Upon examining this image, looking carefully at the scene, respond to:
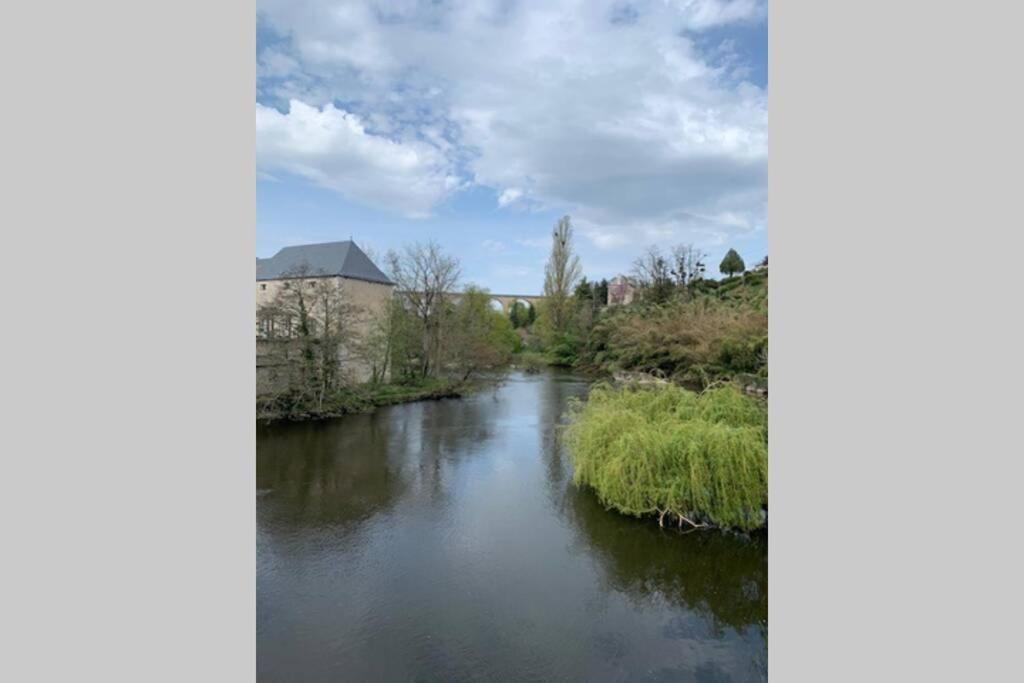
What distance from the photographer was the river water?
4.58 metres

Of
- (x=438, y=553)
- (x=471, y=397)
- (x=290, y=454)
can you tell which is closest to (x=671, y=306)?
(x=471, y=397)

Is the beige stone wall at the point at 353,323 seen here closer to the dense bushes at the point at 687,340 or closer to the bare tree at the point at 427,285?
the bare tree at the point at 427,285

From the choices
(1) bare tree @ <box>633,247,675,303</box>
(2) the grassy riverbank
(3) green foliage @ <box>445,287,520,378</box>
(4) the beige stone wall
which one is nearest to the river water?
(2) the grassy riverbank

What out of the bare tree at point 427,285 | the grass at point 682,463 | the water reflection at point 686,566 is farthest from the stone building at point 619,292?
the water reflection at point 686,566

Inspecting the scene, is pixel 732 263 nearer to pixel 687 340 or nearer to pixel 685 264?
pixel 685 264

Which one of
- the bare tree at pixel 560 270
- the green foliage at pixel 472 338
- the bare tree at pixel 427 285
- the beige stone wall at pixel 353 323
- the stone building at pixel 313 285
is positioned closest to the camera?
the beige stone wall at pixel 353 323

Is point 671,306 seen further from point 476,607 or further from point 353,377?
point 476,607

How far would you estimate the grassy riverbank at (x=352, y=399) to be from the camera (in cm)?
1461

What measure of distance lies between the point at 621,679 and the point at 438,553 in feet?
9.52

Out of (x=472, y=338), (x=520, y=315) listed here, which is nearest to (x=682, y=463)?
(x=472, y=338)

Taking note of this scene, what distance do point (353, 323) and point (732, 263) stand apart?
23646 millimetres

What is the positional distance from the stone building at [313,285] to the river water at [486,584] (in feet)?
17.9

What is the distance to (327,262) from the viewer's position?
19.4 metres

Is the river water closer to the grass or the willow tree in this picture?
the grass
